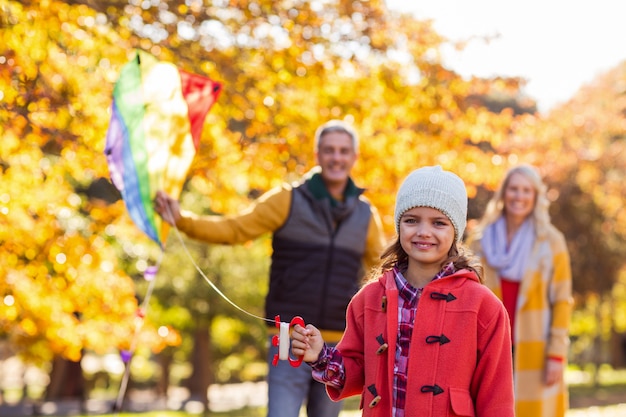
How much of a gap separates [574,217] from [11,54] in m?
17.8

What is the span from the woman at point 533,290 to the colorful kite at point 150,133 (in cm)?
214

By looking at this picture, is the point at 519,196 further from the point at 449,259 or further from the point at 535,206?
the point at 449,259

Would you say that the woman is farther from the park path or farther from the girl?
the park path

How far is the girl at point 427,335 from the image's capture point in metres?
3.08

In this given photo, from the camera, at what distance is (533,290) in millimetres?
5949

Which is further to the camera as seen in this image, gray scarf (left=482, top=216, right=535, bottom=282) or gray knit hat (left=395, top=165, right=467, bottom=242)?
gray scarf (left=482, top=216, right=535, bottom=282)

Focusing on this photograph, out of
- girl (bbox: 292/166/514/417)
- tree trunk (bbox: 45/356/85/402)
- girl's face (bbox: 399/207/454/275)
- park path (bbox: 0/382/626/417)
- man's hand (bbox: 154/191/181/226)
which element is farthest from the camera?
tree trunk (bbox: 45/356/85/402)

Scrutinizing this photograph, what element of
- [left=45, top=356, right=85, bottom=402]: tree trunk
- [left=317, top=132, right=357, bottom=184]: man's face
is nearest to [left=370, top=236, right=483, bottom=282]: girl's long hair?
[left=317, top=132, right=357, bottom=184]: man's face

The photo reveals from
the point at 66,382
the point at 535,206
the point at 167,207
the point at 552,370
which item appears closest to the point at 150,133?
the point at 167,207

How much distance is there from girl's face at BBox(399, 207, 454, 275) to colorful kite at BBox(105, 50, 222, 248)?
6.36ft

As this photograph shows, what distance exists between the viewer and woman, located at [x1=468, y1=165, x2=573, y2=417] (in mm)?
5930

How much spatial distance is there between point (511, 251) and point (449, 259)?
2807 millimetres

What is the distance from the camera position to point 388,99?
24.6 feet

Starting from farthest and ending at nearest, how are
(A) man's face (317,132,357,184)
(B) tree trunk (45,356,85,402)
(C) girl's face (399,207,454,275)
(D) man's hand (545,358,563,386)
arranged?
1. (B) tree trunk (45,356,85,402)
2. (D) man's hand (545,358,563,386)
3. (A) man's face (317,132,357,184)
4. (C) girl's face (399,207,454,275)
